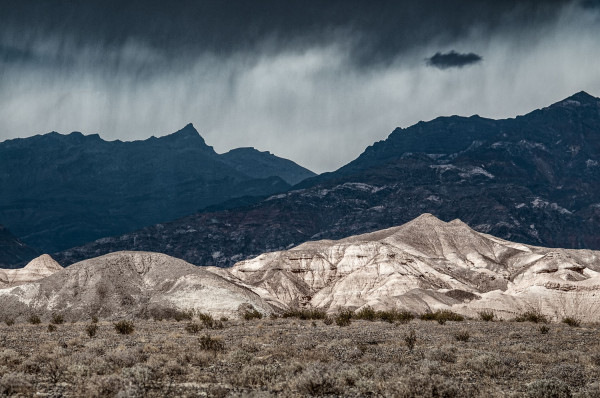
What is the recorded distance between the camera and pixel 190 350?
26078mm

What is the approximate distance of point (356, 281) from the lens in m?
124

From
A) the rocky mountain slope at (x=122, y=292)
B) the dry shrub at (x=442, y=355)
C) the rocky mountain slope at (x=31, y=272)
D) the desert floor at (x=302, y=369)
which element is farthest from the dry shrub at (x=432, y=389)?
the rocky mountain slope at (x=31, y=272)

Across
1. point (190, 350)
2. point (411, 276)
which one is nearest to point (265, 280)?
point (411, 276)

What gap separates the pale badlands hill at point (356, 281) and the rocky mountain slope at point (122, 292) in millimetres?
154

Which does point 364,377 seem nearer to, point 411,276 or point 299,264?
point 411,276

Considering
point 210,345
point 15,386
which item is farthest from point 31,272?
point 15,386

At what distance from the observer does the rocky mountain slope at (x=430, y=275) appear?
85062 mm

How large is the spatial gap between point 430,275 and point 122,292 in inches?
2722

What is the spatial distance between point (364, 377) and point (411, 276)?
337 feet

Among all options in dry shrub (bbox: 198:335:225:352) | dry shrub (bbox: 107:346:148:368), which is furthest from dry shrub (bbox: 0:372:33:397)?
dry shrub (bbox: 198:335:225:352)

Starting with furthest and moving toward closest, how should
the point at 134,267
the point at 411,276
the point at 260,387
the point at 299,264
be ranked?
1. the point at 299,264
2. the point at 411,276
3. the point at 134,267
4. the point at 260,387

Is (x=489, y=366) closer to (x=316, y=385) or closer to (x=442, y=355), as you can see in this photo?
(x=442, y=355)

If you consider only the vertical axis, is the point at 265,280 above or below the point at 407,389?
below

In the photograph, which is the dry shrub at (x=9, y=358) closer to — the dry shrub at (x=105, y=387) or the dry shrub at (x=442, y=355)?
the dry shrub at (x=105, y=387)
